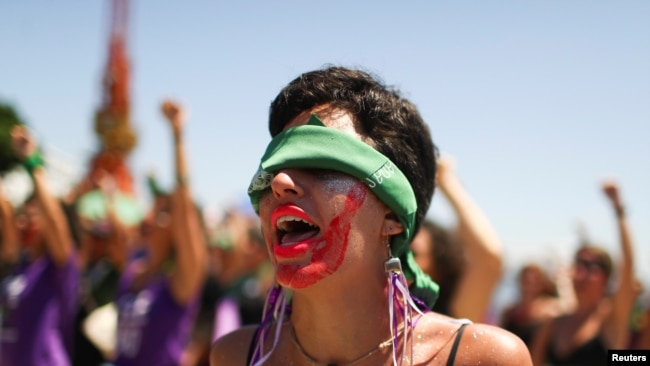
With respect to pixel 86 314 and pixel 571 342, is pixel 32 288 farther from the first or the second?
pixel 571 342

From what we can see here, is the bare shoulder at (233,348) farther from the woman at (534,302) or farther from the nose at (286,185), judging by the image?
the woman at (534,302)

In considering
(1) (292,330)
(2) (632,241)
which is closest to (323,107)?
(1) (292,330)

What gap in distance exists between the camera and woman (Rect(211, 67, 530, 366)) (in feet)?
5.70

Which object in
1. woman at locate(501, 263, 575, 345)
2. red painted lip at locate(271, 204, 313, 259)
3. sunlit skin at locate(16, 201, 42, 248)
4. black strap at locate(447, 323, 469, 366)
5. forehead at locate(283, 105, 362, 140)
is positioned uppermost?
forehead at locate(283, 105, 362, 140)

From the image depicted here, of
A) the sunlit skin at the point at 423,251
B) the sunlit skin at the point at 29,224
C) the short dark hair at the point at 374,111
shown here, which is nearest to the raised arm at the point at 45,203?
the sunlit skin at the point at 29,224

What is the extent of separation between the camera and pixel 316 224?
1734 mm

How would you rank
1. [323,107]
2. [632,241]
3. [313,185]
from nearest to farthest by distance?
[313,185], [323,107], [632,241]

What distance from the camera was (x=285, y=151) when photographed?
5.82 feet

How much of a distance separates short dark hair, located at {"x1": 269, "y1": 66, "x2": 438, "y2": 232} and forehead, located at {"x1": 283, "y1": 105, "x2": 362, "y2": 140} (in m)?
0.01

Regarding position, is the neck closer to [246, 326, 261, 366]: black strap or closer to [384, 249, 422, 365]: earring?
[384, 249, 422, 365]: earring

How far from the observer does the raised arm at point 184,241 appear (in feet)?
14.9

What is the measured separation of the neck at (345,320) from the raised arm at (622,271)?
9.68 ft

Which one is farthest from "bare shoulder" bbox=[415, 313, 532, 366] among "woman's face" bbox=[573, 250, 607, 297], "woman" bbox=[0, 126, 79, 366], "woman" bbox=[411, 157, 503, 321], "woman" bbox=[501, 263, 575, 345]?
"woman" bbox=[501, 263, 575, 345]

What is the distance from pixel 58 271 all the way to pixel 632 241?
3747 mm
